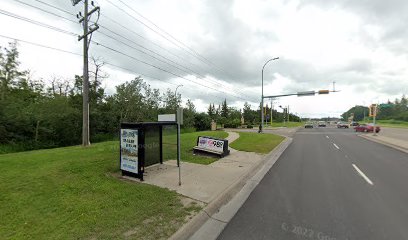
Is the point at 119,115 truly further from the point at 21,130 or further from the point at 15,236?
the point at 15,236

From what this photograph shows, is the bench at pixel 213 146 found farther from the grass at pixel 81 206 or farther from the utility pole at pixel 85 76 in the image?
the utility pole at pixel 85 76

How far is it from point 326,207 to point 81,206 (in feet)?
18.0

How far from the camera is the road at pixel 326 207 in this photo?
12.8 feet

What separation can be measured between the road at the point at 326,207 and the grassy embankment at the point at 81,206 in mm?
1438

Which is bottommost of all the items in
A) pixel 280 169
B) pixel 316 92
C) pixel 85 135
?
pixel 280 169

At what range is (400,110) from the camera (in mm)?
114562

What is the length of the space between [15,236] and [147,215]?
2.09 metres

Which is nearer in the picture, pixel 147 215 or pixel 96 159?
pixel 147 215

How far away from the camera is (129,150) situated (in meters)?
7.16

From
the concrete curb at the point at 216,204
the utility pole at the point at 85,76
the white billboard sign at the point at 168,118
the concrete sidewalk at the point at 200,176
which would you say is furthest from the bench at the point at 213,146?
the utility pole at the point at 85,76

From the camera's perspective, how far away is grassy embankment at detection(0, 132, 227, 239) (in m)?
3.69

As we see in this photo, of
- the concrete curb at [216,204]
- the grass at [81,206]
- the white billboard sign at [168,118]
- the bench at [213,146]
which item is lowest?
the concrete curb at [216,204]

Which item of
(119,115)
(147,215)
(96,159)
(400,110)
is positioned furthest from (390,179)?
(400,110)

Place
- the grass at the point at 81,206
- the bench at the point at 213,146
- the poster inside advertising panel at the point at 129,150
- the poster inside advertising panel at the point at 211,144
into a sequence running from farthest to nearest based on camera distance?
the poster inside advertising panel at the point at 211,144, the bench at the point at 213,146, the poster inside advertising panel at the point at 129,150, the grass at the point at 81,206
